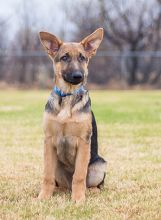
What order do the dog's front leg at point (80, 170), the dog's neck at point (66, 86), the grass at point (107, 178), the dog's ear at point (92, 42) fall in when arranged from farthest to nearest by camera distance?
the dog's ear at point (92, 42) < the dog's neck at point (66, 86) < the dog's front leg at point (80, 170) < the grass at point (107, 178)

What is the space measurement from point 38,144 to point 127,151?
5.69 feet

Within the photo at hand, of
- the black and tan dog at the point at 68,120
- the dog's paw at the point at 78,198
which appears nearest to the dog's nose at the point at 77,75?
the black and tan dog at the point at 68,120

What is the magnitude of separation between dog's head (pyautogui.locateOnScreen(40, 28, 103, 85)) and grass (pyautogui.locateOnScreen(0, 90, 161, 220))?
4.25 ft

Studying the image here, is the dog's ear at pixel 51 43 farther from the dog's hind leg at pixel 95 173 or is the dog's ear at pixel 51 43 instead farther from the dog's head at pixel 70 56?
the dog's hind leg at pixel 95 173

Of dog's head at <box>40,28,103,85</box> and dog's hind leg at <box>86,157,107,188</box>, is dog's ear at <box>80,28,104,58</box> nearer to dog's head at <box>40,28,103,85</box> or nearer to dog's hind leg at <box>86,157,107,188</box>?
dog's head at <box>40,28,103,85</box>

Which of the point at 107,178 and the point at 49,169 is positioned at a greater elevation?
the point at 49,169

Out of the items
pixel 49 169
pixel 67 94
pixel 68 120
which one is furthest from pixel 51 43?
pixel 49 169

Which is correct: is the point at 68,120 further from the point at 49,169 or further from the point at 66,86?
the point at 49,169

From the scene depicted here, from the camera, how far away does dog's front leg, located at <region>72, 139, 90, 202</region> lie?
214 inches

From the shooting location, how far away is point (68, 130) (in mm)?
5395

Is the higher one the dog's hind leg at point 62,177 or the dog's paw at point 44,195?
the dog's hind leg at point 62,177

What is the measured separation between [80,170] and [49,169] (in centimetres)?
35

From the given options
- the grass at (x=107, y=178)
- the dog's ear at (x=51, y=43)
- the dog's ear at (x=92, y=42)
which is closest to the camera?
the grass at (x=107, y=178)

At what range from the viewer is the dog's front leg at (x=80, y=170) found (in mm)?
5441
